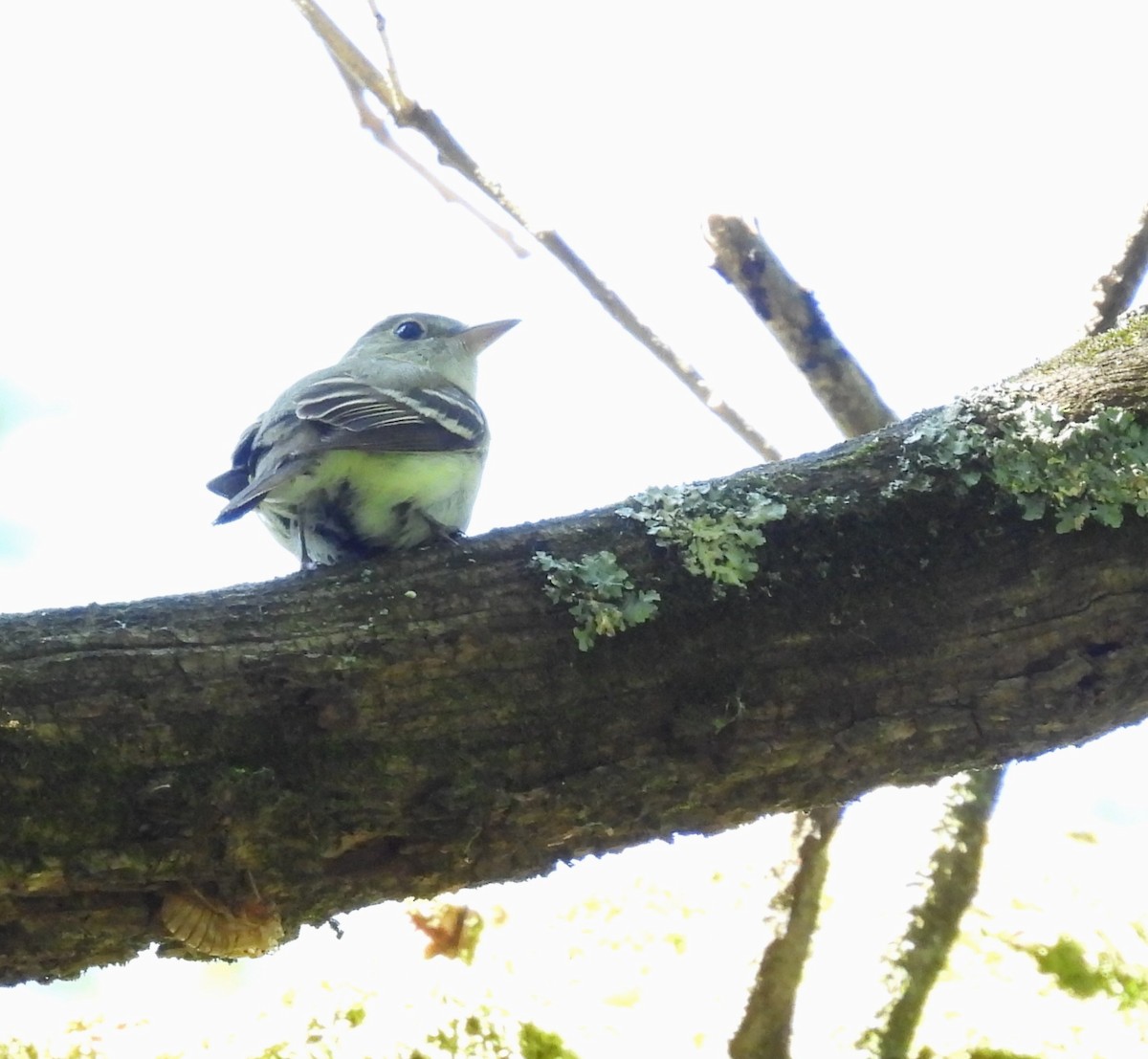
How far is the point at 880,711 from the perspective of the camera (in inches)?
93.4

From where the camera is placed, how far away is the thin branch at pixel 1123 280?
389 centimetres

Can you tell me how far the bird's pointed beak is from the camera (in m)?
4.79

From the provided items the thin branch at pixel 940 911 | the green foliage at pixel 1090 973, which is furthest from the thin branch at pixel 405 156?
the green foliage at pixel 1090 973

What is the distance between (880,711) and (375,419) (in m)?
1.51

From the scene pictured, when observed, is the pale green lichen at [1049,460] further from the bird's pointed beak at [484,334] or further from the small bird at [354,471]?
the bird's pointed beak at [484,334]

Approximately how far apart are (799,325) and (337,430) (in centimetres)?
168

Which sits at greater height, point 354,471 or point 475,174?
point 475,174

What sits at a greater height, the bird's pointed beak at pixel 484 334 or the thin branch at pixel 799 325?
the bird's pointed beak at pixel 484 334

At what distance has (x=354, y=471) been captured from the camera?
3.06 meters

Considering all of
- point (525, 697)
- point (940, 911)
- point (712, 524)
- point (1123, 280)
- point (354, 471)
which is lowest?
point (940, 911)

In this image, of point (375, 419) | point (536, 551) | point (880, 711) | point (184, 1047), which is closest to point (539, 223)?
point (375, 419)

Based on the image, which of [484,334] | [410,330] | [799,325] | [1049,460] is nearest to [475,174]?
[484,334]

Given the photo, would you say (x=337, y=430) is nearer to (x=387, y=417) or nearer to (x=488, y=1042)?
(x=387, y=417)

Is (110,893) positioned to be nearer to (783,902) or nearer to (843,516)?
(843,516)
